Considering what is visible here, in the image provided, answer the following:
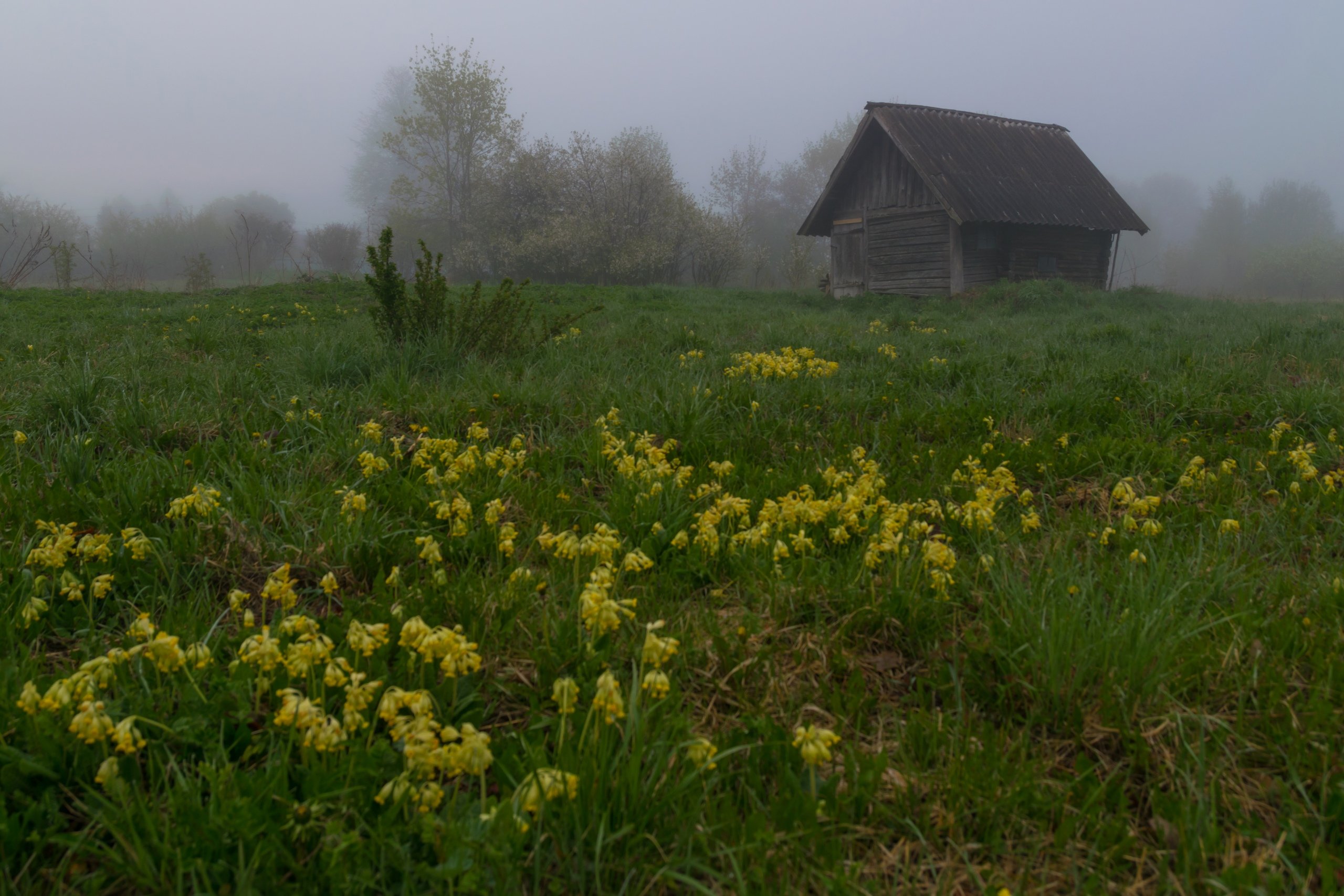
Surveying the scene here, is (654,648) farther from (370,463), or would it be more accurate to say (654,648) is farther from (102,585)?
(370,463)

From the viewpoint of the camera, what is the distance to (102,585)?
2529mm

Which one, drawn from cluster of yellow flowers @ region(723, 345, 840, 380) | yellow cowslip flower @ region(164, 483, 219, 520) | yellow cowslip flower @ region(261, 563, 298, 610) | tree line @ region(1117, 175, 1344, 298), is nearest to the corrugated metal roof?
cluster of yellow flowers @ region(723, 345, 840, 380)

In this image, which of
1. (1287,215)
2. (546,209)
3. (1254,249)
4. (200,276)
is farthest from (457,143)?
(1287,215)

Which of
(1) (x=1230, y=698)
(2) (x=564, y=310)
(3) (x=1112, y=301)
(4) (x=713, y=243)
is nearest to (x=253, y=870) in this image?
(1) (x=1230, y=698)

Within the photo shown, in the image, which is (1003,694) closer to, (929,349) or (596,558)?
(596,558)

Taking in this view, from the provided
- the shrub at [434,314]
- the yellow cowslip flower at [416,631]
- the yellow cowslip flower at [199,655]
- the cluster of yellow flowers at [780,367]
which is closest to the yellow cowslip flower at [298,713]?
the yellow cowslip flower at [416,631]

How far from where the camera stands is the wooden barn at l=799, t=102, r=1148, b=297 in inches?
789

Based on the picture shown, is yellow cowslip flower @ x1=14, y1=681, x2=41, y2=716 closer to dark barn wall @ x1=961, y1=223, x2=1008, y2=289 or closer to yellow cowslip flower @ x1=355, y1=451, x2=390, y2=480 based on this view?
yellow cowslip flower @ x1=355, y1=451, x2=390, y2=480

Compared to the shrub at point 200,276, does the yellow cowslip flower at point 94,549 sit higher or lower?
lower

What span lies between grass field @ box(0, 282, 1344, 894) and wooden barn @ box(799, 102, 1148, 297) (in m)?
16.1

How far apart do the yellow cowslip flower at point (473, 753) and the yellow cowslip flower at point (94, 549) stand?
1.97 meters

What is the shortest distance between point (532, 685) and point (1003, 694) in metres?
1.46

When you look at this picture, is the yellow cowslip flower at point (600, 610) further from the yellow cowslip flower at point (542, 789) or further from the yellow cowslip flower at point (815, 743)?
the yellow cowslip flower at point (815, 743)

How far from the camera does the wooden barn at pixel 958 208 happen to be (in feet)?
65.8
